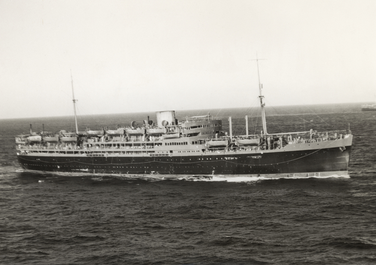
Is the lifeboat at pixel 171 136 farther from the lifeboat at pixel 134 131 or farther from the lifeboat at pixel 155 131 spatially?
the lifeboat at pixel 134 131

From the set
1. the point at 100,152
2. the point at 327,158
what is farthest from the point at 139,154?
the point at 327,158

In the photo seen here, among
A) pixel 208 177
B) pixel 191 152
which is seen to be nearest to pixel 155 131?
pixel 191 152

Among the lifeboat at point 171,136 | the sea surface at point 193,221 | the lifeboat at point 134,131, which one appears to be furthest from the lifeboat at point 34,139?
the lifeboat at point 171,136

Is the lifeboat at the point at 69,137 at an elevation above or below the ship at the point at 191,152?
above

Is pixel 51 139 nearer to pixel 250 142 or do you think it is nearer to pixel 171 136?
pixel 171 136

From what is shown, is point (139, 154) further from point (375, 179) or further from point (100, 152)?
point (375, 179)

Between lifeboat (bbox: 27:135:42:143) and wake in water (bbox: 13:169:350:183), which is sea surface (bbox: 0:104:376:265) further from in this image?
lifeboat (bbox: 27:135:42:143)
